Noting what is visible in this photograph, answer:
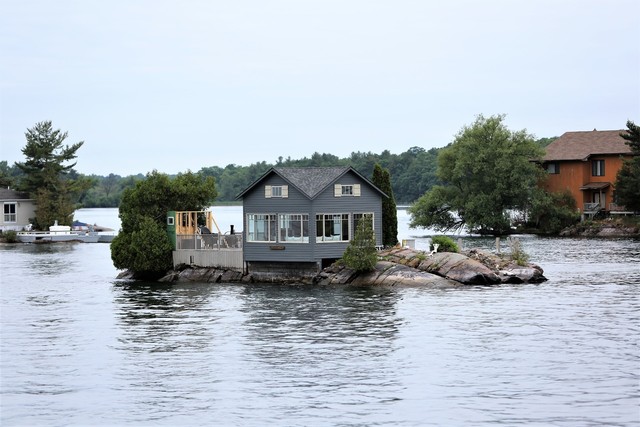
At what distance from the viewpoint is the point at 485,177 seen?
4309 inches

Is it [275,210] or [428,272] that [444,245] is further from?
[275,210]

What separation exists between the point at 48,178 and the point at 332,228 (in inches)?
2892

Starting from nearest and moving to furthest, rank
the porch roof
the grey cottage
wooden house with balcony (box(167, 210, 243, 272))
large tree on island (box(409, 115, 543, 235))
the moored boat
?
1. the grey cottage
2. wooden house with balcony (box(167, 210, 243, 272))
3. large tree on island (box(409, 115, 543, 235))
4. the porch roof
5. the moored boat

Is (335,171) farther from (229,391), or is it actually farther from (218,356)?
(229,391)

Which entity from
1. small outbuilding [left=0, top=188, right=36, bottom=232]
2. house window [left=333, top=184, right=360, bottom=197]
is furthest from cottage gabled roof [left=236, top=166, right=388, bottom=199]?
small outbuilding [left=0, top=188, right=36, bottom=232]

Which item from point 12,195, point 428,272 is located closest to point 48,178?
point 12,195

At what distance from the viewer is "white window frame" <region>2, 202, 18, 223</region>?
4921 inches

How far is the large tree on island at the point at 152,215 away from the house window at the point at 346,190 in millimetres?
11476

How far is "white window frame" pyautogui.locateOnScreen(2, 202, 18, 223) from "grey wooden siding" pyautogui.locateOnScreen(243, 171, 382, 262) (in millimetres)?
70240

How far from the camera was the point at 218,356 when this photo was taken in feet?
122

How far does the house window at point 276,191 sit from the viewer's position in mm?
60522

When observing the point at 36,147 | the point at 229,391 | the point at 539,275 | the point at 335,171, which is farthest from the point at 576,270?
the point at 36,147

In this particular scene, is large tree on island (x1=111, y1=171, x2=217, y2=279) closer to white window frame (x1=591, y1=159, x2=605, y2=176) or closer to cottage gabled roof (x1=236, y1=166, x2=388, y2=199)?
cottage gabled roof (x1=236, y1=166, x2=388, y2=199)

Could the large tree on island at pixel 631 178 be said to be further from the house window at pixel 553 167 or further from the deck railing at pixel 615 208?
the house window at pixel 553 167
